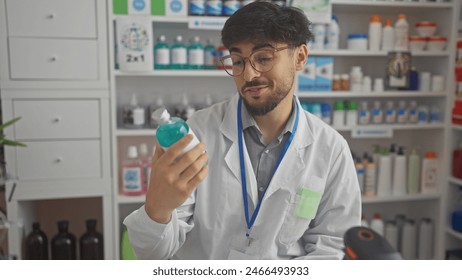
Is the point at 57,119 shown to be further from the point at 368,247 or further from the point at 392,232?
the point at 392,232

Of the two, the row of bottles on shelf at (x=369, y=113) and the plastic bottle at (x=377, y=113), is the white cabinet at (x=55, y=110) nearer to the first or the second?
the row of bottles on shelf at (x=369, y=113)

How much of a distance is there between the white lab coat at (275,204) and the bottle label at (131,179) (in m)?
0.75

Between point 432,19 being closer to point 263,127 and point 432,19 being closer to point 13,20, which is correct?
point 263,127

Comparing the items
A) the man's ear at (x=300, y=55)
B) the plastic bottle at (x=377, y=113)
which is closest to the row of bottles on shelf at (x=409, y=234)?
the plastic bottle at (x=377, y=113)

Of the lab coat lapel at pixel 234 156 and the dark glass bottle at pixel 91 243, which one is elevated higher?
Result: the lab coat lapel at pixel 234 156

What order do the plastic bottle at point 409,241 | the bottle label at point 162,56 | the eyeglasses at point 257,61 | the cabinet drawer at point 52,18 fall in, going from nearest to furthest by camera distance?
the eyeglasses at point 257,61 → the cabinet drawer at point 52,18 → the bottle label at point 162,56 → the plastic bottle at point 409,241

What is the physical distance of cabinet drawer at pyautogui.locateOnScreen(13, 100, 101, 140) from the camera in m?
1.72

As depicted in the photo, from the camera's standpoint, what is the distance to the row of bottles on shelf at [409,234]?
6.29 feet

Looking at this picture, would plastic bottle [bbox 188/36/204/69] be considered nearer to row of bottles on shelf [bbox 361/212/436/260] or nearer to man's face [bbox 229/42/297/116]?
man's face [bbox 229/42/297/116]

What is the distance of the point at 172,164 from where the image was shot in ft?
2.77

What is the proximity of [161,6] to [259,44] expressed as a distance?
2.70 ft

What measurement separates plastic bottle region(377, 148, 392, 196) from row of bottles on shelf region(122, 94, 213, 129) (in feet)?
3.01

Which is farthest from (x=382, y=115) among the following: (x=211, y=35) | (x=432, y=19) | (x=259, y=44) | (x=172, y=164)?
(x=172, y=164)

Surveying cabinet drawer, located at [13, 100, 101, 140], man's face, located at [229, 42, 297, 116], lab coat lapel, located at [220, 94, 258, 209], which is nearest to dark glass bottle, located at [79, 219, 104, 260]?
cabinet drawer, located at [13, 100, 101, 140]
